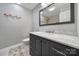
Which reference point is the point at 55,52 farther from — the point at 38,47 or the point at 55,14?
the point at 55,14

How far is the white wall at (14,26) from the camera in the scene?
121 cm

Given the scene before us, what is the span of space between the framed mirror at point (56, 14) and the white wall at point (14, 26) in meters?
0.26

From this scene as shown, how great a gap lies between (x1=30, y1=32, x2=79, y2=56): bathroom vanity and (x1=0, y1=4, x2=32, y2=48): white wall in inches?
6.4

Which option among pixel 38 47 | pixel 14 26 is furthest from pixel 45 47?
pixel 14 26

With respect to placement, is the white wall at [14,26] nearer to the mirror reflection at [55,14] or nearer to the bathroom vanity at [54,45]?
the bathroom vanity at [54,45]

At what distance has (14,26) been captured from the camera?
124 cm

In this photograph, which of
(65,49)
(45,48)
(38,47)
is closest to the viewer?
(65,49)

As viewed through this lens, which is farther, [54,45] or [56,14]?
[56,14]

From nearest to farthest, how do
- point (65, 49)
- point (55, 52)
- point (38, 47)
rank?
point (65, 49) → point (55, 52) → point (38, 47)

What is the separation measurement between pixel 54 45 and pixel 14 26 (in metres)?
0.68

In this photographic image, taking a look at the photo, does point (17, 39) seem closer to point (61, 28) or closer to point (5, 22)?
point (5, 22)

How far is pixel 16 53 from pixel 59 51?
65 centimetres

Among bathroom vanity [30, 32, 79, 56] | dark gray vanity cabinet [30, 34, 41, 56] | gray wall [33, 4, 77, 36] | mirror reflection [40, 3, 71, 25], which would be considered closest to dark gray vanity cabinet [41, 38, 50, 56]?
bathroom vanity [30, 32, 79, 56]

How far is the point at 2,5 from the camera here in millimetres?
1140
